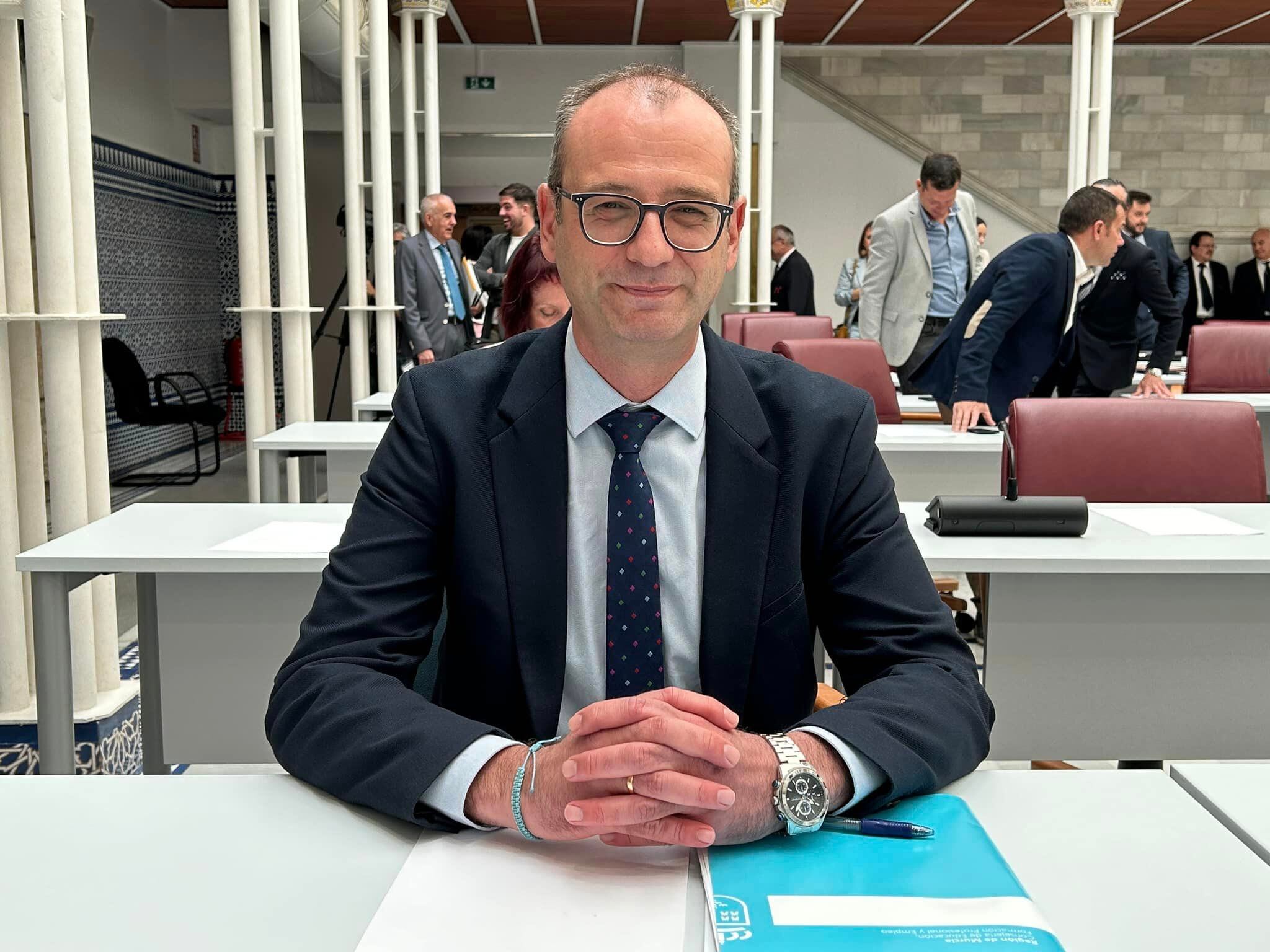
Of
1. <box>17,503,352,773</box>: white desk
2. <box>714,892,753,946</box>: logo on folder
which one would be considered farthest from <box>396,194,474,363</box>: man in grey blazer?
<box>714,892,753,946</box>: logo on folder

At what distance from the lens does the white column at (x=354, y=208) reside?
6.18m

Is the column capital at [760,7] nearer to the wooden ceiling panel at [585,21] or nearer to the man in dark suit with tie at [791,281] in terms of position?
the wooden ceiling panel at [585,21]

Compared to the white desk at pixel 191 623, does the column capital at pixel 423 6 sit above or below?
above

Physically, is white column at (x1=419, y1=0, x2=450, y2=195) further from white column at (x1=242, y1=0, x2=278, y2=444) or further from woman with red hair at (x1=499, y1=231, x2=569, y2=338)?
woman with red hair at (x1=499, y1=231, x2=569, y2=338)

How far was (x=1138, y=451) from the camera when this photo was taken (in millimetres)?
2770

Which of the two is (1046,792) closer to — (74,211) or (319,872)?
(319,872)

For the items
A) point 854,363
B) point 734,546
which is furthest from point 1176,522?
point 854,363

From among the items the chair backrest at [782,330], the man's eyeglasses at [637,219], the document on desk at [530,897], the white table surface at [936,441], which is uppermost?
the man's eyeglasses at [637,219]

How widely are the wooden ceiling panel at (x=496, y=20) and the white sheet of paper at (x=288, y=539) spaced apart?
946 centimetres

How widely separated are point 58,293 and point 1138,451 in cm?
258

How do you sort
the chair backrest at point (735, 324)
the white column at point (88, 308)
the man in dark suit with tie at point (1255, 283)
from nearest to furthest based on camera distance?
the white column at point (88, 308), the chair backrest at point (735, 324), the man in dark suit with tie at point (1255, 283)

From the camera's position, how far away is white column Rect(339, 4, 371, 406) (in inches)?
243

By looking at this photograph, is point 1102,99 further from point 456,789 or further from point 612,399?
point 456,789

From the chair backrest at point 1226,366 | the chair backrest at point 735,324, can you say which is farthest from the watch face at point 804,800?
the chair backrest at point 735,324
